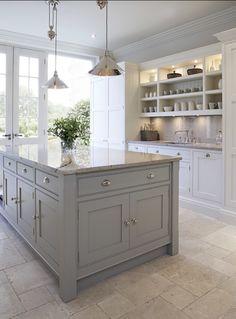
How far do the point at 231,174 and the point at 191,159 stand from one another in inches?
27.0

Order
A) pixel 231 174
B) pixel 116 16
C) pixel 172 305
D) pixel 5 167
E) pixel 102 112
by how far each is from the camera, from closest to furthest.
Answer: pixel 172 305 < pixel 5 167 < pixel 231 174 < pixel 116 16 < pixel 102 112

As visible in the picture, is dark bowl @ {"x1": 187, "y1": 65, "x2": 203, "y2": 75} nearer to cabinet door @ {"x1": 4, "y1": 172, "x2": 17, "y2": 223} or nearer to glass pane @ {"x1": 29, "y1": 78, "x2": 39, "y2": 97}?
glass pane @ {"x1": 29, "y1": 78, "x2": 39, "y2": 97}

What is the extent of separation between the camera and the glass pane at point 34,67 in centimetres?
548

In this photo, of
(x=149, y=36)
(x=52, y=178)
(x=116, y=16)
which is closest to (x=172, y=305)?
(x=52, y=178)

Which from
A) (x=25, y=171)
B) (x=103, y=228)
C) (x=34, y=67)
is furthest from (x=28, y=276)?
(x=34, y=67)

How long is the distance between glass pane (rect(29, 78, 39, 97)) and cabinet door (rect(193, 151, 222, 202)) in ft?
11.2

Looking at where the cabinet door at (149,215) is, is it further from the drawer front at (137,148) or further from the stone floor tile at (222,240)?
the drawer front at (137,148)

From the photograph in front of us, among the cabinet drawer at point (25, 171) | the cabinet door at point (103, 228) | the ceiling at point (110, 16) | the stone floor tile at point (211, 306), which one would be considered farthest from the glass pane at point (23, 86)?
the stone floor tile at point (211, 306)

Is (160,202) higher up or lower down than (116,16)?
lower down

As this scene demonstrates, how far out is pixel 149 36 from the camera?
17.2 ft

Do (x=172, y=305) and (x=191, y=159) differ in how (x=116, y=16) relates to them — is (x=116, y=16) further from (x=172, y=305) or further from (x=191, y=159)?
(x=172, y=305)

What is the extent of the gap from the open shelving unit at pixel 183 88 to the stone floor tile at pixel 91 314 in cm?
310

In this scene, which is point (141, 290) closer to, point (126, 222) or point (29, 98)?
point (126, 222)

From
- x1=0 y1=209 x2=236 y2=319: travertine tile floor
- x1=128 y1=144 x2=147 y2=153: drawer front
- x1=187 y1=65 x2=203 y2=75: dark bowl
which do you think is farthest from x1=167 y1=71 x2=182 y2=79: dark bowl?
x1=0 y1=209 x2=236 y2=319: travertine tile floor
